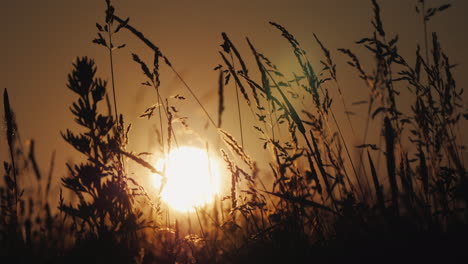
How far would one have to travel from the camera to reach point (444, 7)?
2.69 meters

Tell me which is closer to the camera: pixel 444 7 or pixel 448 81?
pixel 448 81

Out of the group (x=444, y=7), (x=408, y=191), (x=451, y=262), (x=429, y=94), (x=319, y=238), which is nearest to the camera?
(x=451, y=262)

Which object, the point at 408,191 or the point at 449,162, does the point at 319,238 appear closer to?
the point at 408,191

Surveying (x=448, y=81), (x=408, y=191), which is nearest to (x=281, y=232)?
(x=408, y=191)

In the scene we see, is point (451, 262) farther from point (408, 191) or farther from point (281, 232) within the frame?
point (281, 232)

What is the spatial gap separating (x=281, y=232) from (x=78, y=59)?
1.48 metres

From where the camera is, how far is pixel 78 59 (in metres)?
2.20

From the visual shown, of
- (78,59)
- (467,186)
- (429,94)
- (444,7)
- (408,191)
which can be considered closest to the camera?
(467,186)

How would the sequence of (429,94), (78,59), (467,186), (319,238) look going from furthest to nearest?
(429,94), (78,59), (319,238), (467,186)

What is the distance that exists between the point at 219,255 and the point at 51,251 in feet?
3.72

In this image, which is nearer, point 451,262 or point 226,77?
point 451,262

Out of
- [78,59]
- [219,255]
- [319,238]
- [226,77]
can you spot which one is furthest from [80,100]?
[319,238]

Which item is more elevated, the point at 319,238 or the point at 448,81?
the point at 448,81

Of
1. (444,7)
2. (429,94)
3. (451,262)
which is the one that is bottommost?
(451,262)
